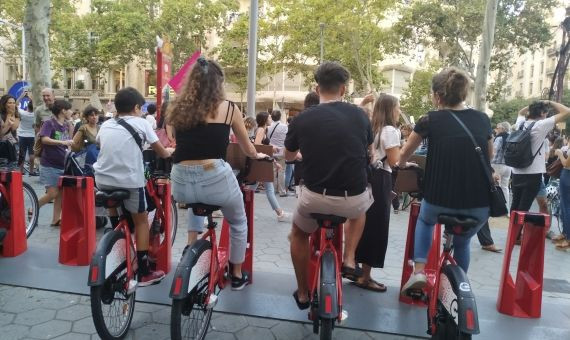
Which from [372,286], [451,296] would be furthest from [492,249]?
[451,296]

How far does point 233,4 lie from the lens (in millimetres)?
32688

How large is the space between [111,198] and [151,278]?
0.99m

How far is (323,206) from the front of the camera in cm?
315

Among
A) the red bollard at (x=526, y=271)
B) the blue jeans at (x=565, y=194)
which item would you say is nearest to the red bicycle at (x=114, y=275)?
the red bollard at (x=526, y=271)

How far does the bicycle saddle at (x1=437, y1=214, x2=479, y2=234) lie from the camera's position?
3.14 meters

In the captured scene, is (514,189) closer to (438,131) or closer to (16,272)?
(438,131)

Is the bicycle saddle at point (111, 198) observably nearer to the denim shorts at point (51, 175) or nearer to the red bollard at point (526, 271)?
the red bollard at point (526, 271)

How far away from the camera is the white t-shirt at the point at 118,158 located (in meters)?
3.78

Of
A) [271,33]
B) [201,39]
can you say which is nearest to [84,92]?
[201,39]

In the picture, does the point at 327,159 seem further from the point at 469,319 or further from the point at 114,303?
the point at 114,303

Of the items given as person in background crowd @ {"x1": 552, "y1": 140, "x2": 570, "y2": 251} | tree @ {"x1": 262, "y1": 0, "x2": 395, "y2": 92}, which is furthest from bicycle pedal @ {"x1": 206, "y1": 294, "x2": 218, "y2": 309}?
tree @ {"x1": 262, "y1": 0, "x2": 395, "y2": 92}

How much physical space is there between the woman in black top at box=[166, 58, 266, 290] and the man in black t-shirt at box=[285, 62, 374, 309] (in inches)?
19.6

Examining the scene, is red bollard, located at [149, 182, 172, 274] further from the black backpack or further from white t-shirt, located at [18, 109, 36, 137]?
white t-shirt, located at [18, 109, 36, 137]

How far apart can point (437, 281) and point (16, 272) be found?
13.1 feet
